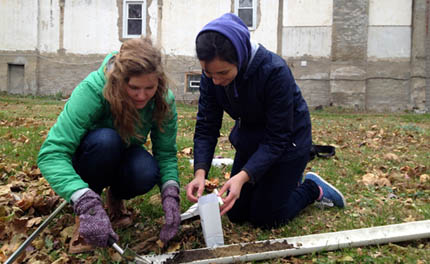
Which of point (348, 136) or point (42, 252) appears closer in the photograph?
point (42, 252)

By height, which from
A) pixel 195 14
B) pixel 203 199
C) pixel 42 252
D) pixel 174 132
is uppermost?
pixel 195 14

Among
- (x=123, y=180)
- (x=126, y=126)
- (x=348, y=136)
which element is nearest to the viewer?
(x=126, y=126)

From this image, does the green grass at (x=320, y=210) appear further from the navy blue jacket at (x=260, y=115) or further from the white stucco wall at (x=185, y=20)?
the white stucco wall at (x=185, y=20)

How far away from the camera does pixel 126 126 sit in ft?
6.66

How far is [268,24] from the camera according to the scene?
12758 millimetres

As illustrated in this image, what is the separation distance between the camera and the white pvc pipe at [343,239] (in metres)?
1.90

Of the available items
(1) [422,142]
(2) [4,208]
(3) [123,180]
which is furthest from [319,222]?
(1) [422,142]

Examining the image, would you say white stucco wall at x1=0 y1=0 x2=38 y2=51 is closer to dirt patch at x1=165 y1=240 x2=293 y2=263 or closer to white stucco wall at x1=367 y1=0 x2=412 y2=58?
white stucco wall at x1=367 y1=0 x2=412 y2=58

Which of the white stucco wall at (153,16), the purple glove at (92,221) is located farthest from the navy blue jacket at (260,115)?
the white stucco wall at (153,16)

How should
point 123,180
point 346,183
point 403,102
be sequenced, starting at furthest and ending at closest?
point 403,102
point 346,183
point 123,180

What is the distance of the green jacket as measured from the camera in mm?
1769

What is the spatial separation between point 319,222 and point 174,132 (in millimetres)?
1066

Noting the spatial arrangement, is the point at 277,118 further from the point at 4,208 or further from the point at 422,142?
the point at 422,142

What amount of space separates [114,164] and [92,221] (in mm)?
493
